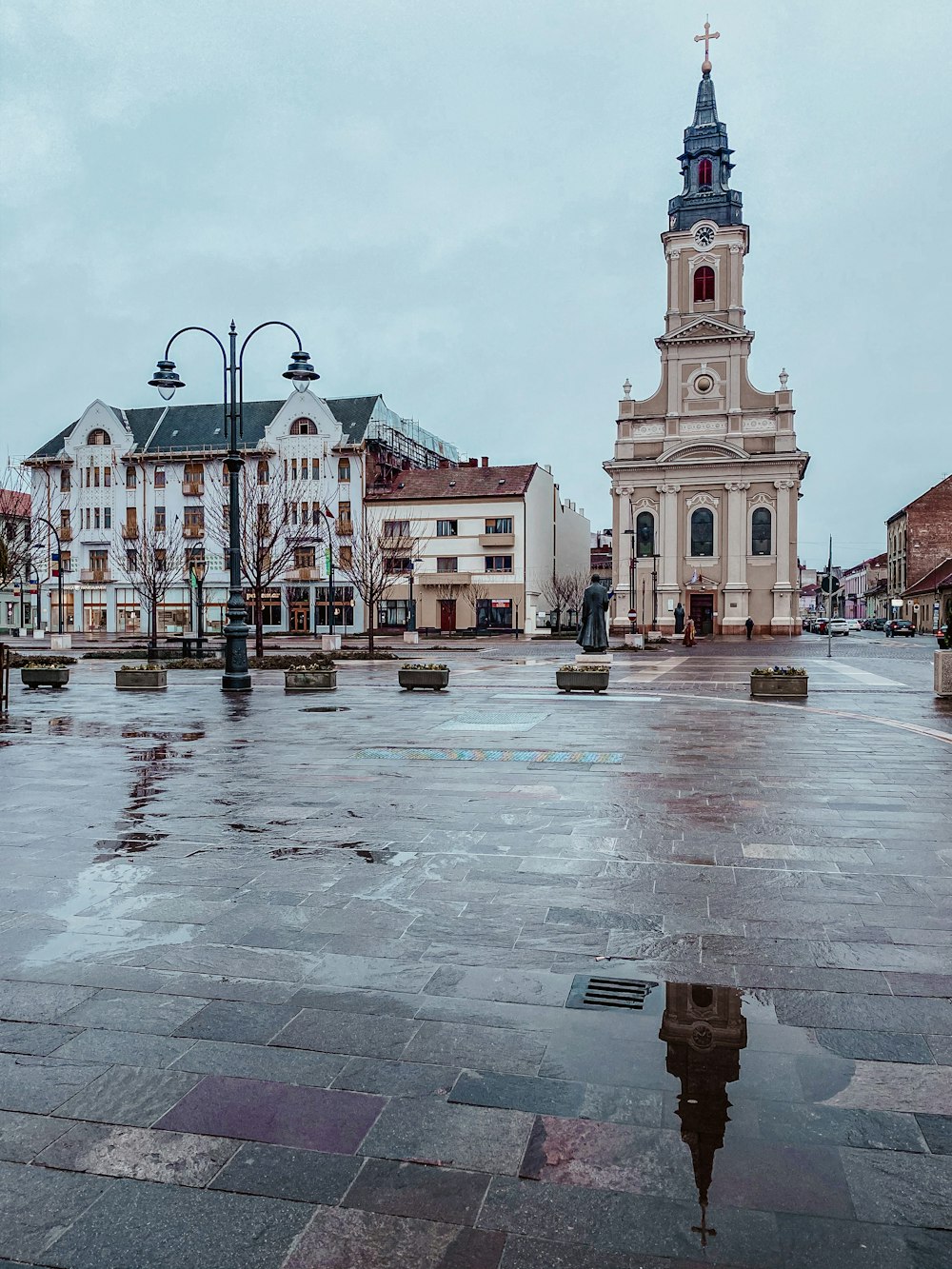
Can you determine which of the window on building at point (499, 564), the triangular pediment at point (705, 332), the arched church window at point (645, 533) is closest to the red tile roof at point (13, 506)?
the window on building at point (499, 564)

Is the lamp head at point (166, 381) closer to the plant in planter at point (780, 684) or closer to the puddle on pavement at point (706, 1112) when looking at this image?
the plant in planter at point (780, 684)

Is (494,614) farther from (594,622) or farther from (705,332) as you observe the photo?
(594,622)

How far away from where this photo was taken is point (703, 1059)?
140 inches

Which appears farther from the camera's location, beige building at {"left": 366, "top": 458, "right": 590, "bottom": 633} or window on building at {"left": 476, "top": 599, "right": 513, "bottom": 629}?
window on building at {"left": 476, "top": 599, "right": 513, "bottom": 629}

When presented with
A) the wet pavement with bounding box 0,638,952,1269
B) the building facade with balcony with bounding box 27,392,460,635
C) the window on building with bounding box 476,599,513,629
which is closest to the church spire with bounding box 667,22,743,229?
the building facade with balcony with bounding box 27,392,460,635

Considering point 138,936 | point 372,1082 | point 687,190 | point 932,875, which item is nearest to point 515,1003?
point 372,1082

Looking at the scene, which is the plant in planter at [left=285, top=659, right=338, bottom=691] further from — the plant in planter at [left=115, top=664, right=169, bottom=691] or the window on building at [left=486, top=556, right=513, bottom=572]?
the window on building at [left=486, top=556, right=513, bottom=572]

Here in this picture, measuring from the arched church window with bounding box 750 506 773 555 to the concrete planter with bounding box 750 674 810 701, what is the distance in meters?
53.8

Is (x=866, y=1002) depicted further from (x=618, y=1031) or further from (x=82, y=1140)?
(x=82, y=1140)

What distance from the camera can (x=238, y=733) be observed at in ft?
44.0

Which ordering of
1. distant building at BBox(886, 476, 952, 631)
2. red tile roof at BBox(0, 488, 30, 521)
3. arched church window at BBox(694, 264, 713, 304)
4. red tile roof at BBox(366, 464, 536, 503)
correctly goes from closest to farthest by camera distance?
red tile roof at BBox(0, 488, 30, 521), red tile roof at BBox(366, 464, 536, 503), arched church window at BBox(694, 264, 713, 304), distant building at BBox(886, 476, 952, 631)

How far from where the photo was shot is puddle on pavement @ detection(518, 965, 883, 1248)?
277 centimetres

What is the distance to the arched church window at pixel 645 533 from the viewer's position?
238 ft

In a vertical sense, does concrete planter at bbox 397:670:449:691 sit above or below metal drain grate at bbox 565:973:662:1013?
above
